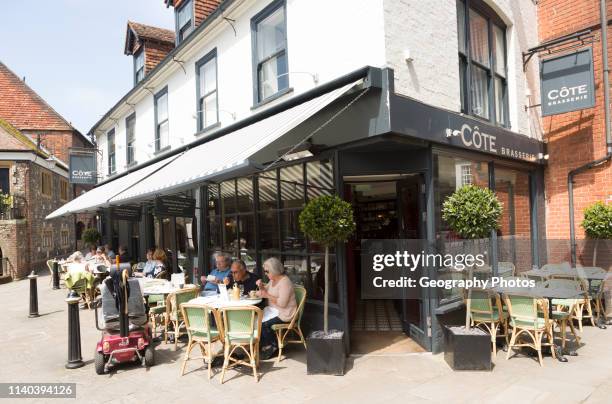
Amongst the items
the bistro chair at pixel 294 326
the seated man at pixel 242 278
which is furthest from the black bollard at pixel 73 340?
the bistro chair at pixel 294 326

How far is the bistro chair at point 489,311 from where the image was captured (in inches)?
241

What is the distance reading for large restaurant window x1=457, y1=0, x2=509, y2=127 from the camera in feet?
23.9

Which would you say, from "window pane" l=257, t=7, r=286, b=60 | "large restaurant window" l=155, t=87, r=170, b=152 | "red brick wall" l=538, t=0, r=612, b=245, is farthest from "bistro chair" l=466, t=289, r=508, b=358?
"large restaurant window" l=155, t=87, r=170, b=152

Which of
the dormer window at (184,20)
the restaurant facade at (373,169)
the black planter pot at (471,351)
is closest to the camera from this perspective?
the black planter pot at (471,351)

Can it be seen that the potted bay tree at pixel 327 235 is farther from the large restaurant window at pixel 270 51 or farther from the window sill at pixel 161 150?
the window sill at pixel 161 150

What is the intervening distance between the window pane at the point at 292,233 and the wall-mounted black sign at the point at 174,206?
3.26 m

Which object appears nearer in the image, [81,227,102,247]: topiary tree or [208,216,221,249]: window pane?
[208,216,221,249]: window pane

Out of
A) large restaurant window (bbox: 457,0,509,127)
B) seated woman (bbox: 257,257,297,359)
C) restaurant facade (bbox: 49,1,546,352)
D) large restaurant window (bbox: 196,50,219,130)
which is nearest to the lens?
restaurant facade (bbox: 49,1,546,352)

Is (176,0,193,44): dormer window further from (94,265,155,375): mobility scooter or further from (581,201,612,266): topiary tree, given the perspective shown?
(581,201,612,266): topiary tree

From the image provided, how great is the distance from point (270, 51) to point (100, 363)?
19.8 feet

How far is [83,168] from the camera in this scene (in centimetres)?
1845

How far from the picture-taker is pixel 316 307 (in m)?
6.75

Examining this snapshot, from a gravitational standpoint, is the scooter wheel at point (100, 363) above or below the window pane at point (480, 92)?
below

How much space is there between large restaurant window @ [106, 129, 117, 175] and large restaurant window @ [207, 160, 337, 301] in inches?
399
